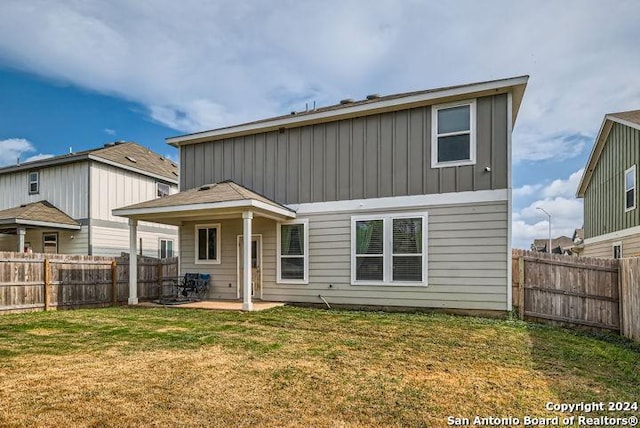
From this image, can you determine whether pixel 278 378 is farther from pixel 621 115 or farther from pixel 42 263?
pixel 621 115

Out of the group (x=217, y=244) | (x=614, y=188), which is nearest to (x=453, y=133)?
(x=217, y=244)

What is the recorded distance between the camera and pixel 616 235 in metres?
13.7

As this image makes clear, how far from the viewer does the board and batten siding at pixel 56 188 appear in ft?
50.4

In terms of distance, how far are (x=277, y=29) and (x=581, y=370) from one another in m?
9.45

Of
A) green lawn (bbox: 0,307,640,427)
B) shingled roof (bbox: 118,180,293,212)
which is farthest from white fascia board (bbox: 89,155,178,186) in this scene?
green lawn (bbox: 0,307,640,427)

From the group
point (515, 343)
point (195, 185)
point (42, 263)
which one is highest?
point (195, 185)

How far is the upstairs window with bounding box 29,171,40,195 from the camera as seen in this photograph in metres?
16.4

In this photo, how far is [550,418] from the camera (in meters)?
3.36

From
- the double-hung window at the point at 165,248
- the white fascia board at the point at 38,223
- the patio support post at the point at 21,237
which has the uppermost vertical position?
the white fascia board at the point at 38,223

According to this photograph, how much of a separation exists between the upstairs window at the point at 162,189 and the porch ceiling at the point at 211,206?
7.89m

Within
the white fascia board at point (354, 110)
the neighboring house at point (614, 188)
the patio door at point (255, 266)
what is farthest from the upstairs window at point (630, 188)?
the patio door at point (255, 266)

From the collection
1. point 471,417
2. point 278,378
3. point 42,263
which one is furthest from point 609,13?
point 42,263

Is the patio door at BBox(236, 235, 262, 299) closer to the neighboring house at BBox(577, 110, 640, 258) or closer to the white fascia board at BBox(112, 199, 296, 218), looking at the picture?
the white fascia board at BBox(112, 199, 296, 218)

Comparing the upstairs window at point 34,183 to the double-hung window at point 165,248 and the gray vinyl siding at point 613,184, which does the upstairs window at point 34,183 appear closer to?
the double-hung window at point 165,248
